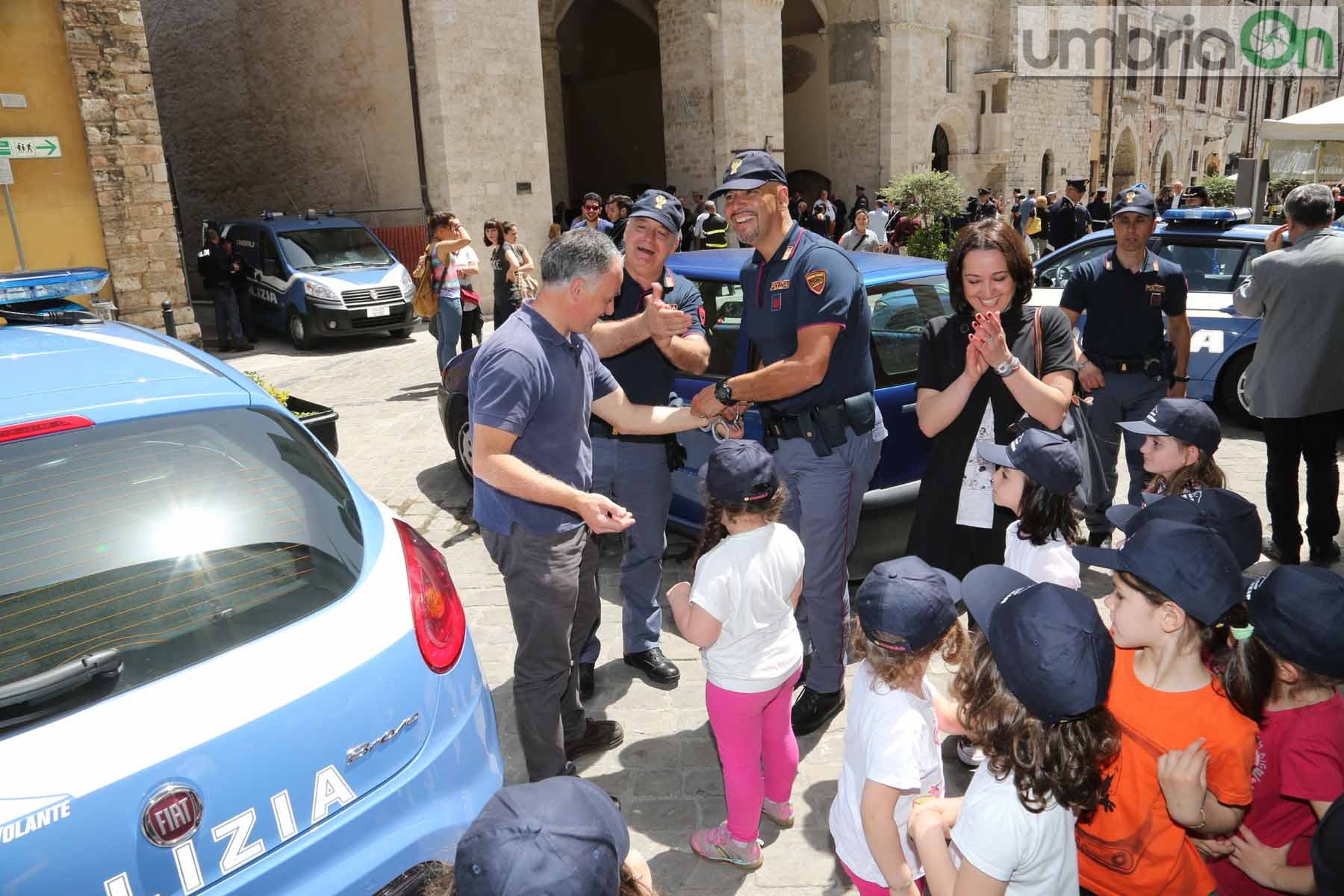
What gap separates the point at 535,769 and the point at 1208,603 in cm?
213

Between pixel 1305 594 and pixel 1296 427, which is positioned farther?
pixel 1296 427

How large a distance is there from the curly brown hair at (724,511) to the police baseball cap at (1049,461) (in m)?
0.81

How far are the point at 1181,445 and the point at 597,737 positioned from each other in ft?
8.54

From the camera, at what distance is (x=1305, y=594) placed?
2082 mm

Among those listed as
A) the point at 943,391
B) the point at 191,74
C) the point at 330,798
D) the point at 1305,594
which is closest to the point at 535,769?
the point at 330,798

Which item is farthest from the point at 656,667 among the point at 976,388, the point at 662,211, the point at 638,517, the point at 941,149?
the point at 941,149

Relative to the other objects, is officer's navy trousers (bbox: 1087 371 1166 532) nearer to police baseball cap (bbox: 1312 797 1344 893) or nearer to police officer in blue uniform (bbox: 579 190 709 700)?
police officer in blue uniform (bbox: 579 190 709 700)

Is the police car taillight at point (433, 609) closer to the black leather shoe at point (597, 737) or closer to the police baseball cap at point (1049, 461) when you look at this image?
the black leather shoe at point (597, 737)

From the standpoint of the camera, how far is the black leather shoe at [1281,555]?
16.9ft

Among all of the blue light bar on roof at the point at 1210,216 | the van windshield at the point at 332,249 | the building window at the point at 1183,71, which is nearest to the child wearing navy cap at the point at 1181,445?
the blue light bar on roof at the point at 1210,216

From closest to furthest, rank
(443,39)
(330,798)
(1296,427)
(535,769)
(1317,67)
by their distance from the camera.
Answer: (330,798)
(535,769)
(1296,427)
(443,39)
(1317,67)

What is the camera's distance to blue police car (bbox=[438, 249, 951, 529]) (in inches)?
176

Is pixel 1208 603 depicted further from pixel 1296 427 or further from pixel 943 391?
pixel 1296 427

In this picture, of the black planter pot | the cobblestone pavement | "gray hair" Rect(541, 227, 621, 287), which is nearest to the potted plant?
the black planter pot
